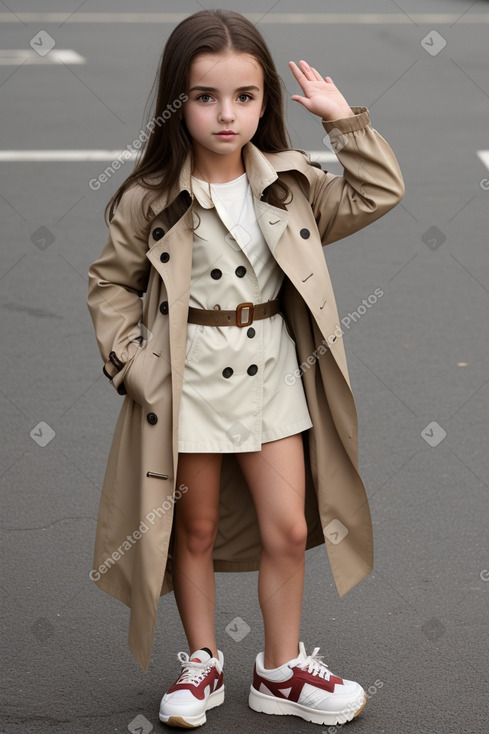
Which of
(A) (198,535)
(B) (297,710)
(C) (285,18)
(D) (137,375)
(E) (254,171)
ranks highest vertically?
(C) (285,18)

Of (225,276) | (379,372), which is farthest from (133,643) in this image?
(379,372)

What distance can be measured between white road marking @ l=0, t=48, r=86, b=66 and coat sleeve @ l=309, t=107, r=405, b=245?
38.5ft

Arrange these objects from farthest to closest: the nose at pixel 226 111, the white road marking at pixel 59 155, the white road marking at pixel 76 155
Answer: the white road marking at pixel 59 155
the white road marking at pixel 76 155
the nose at pixel 226 111

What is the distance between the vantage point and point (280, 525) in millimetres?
3678

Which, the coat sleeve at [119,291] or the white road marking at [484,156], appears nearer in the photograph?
the coat sleeve at [119,291]

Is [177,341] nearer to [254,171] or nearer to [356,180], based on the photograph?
[254,171]

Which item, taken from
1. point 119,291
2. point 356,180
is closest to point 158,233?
point 119,291

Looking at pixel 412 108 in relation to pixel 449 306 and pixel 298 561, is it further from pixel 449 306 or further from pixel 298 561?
pixel 298 561

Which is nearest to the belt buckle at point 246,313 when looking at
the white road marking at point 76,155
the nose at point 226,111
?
the nose at point 226,111

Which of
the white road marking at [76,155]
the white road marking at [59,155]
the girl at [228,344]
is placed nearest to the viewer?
the girl at [228,344]

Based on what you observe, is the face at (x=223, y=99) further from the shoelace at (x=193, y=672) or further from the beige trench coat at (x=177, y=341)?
the shoelace at (x=193, y=672)

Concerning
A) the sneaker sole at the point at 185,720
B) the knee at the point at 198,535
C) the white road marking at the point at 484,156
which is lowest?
the sneaker sole at the point at 185,720

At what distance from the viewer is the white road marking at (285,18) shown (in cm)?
1762

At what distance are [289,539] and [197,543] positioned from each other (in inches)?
11.8
